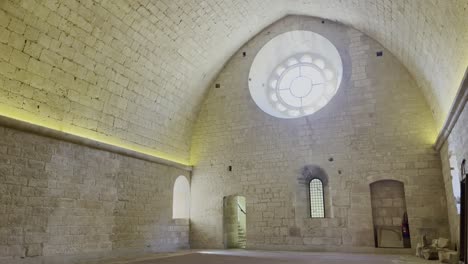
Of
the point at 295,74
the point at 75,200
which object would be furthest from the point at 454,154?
the point at 75,200

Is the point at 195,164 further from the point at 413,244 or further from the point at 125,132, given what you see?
the point at 413,244

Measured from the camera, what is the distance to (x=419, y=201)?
30.5 feet

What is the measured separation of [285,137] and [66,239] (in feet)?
20.9

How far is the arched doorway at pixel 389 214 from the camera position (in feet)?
31.2

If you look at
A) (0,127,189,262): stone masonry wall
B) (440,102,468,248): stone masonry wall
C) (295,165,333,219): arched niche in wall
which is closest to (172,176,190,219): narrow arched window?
(0,127,189,262): stone masonry wall

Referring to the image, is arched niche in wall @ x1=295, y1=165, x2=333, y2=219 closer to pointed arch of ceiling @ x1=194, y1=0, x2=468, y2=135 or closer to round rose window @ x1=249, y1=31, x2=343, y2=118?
round rose window @ x1=249, y1=31, x2=343, y2=118

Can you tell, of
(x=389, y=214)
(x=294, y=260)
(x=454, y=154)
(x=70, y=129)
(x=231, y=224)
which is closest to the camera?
(x=454, y=154)

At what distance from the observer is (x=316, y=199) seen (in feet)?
35.7

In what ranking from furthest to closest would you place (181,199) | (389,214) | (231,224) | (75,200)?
1. (181,199)
2. (231,224)
3. (389,214)
4. (75,200)

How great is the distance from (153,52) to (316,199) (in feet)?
20.1

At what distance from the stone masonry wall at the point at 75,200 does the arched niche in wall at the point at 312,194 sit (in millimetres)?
3823

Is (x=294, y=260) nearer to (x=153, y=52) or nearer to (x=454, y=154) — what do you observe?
(x=454, y=154)

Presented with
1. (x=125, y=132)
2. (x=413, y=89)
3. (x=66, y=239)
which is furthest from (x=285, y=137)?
(x=66, y=239)

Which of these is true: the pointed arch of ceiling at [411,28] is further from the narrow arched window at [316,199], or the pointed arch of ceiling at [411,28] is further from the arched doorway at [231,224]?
the arched doorway at [231,224]
